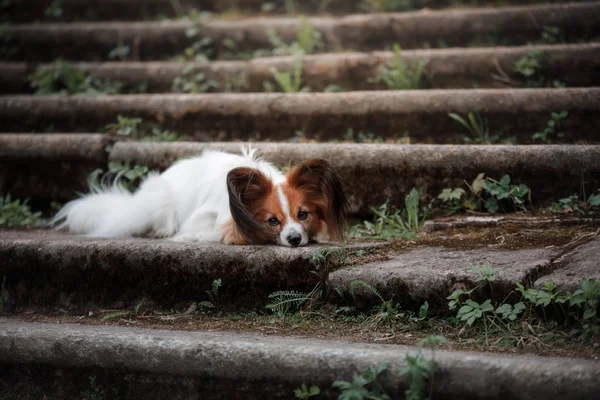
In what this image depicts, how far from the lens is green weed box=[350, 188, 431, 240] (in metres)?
4.01

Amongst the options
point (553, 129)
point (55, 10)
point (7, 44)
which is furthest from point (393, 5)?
point (7, 44)

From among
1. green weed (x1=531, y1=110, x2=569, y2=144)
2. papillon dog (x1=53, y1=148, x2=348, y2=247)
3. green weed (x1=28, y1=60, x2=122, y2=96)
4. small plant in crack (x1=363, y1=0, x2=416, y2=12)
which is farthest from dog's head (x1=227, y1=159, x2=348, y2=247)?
small plant in crack (x1=363, y1=0, x2=416, y2=12)

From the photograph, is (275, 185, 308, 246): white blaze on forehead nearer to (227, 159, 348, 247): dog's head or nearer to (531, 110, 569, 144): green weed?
(227, 159, 348, 247): dog's head

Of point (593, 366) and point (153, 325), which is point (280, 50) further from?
point (593, 366)

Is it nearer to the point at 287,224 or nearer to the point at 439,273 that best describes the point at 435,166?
the point at 287,224

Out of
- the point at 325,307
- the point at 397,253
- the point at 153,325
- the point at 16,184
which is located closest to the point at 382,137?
the point at 397,253

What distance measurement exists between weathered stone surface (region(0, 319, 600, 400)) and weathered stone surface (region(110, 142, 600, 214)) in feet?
5.39

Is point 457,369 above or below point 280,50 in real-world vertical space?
below

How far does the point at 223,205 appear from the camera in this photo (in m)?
4.29

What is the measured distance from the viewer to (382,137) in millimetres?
4992

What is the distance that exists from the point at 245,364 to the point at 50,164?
305cm

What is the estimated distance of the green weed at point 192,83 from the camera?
5.90 metres

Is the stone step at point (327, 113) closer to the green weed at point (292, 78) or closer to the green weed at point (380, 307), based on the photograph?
the green weed at point (292, 78)

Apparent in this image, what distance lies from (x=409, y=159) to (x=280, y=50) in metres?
2.28
